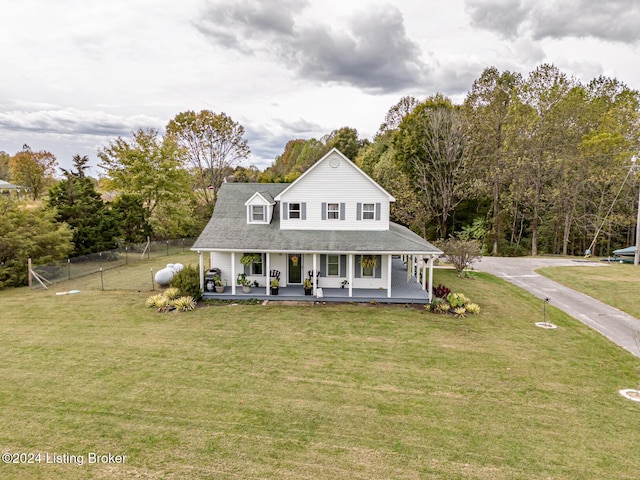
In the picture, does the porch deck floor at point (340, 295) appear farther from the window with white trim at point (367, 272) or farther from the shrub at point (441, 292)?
the window with white trim at point (367, 272)

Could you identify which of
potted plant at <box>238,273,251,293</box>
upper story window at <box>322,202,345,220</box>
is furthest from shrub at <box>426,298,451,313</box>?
potted plant at <box>238,273,251,293</box>

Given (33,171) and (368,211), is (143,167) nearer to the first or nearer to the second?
(368,211)

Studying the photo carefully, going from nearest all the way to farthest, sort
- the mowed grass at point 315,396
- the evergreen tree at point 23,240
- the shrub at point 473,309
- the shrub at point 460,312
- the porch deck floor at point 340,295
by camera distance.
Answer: the mowed grass at point 315,396 → the shrub at point 460,312 → the shrub at point 473,309 → the porch deck floor at point 340,295 → the evergreen tree at point 23,240

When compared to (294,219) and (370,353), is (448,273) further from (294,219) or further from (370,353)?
(370,353)

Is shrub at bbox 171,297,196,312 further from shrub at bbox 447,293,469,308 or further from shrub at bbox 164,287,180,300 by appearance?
shrub at bbox 447,293,469,308

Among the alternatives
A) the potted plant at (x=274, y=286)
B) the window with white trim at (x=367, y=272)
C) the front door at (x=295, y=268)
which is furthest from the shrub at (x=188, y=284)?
the window with white trim at (x=367, y=272)

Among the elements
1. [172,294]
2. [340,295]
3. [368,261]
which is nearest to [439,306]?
[368,261]
